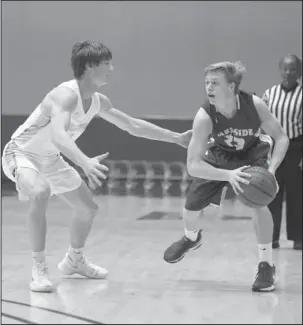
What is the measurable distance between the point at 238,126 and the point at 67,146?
207 mm

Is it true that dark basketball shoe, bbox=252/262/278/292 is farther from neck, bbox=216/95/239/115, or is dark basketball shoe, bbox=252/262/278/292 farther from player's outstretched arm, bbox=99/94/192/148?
neck, bbox=216/95/239/115

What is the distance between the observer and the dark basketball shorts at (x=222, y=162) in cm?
85

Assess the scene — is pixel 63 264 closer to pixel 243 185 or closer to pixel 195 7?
pixel 243 185

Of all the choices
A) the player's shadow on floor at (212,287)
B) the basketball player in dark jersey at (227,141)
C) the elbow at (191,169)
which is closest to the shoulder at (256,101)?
the basketball player in dark jersey at (227,141)

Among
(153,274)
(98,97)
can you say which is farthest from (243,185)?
(153,274)

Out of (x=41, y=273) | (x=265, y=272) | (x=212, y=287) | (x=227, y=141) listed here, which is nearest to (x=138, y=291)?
(x=212, y=287)

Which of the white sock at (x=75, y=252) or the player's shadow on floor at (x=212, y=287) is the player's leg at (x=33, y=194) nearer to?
the white sock at (x=75, y=252)

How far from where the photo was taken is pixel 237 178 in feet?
2.74

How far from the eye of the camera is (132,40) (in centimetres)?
133

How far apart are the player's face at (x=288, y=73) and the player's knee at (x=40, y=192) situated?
36cm

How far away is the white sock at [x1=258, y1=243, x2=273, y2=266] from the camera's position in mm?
1078

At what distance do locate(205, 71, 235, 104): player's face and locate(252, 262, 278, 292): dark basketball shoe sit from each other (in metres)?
0.45

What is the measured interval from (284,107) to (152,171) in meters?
0.39

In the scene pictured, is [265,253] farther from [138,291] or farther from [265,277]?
[138,291]
